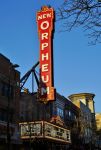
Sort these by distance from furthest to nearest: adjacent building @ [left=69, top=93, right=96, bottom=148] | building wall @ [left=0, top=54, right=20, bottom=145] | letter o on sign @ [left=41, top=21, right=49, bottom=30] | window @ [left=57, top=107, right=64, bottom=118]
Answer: adjacent building @ [left=69, top=93, right=96, bottom=148]
window @ [left=57, top=107, right=64, bottom=118]
letter o on sign @ [left=41, top=21, right=49, bottom=30]
building wall @ [left=0, top=54, right=20, bottom=145]

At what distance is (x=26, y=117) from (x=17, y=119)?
Result: 5.09 m

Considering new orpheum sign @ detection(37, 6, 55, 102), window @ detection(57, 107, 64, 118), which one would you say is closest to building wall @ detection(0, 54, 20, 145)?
new orpheum sign @ detection(37, 6, 55, 102)

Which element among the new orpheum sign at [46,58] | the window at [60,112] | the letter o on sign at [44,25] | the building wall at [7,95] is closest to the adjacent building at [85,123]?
the window at [60,112]

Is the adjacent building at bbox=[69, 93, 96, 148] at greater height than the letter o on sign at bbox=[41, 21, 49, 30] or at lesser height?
lesser

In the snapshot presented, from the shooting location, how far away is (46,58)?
42906 millimetres

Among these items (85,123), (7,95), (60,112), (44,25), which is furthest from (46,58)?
(85,123)

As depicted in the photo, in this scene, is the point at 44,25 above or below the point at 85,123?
above

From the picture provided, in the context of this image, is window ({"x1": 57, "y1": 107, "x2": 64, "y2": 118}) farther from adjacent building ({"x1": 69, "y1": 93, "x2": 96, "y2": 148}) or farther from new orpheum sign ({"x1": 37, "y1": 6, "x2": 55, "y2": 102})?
new orpheum sign ({"x1": 37, "y1": 6, "x2": 55, "y2": 102})

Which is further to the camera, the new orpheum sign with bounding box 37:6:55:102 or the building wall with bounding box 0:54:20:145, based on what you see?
the new orpheum sign with bounding box 37:6:55:102

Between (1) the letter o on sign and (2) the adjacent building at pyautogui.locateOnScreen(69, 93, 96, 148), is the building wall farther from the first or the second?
(2) the adjacent building at pyautogui.locateOnScreen(69, 93, 96, 148)

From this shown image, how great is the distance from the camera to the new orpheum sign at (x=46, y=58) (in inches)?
1671

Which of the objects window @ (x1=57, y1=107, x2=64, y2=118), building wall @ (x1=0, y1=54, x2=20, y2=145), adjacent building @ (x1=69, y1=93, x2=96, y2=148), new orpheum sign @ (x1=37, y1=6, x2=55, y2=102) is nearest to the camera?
building wall @ (x1=0, y1=54, x2=20, y2=145)

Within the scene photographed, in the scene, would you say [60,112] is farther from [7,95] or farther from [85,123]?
[7,95]

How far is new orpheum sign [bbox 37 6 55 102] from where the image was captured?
42.4 meters
